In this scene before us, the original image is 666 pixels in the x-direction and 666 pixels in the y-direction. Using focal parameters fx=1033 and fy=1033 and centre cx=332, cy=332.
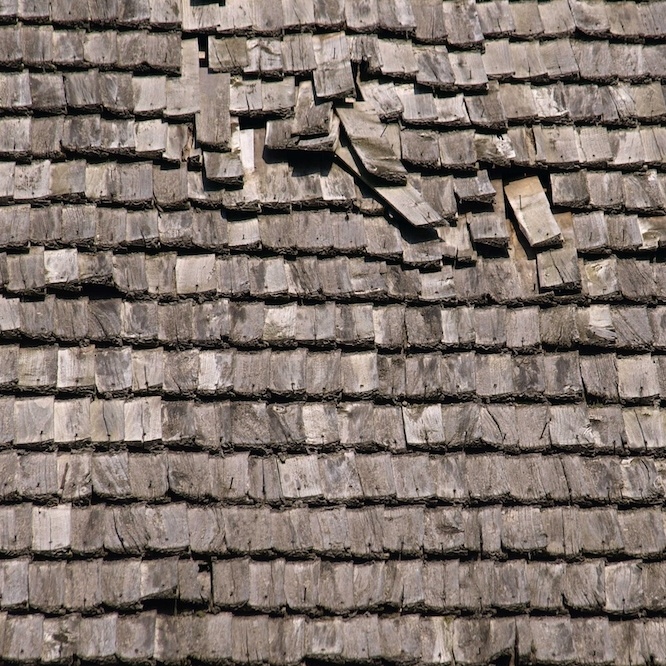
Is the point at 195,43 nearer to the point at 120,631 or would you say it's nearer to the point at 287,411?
the point at 287,411

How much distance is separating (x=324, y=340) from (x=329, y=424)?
1.40 ft

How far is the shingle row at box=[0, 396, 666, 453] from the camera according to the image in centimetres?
504

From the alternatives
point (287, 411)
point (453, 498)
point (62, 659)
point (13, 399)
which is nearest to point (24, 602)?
point (62, 659)

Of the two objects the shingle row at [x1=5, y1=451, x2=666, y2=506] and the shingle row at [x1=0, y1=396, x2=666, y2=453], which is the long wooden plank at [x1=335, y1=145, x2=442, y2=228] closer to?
the shingle row at [x1=0, y1=396, x2=666, y2=453]

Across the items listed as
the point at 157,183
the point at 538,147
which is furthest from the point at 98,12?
the point at 538,147

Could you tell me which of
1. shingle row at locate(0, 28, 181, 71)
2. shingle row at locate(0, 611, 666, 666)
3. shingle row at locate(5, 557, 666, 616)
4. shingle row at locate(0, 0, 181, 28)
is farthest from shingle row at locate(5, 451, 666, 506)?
shingle row at locate(0, 0, 181, 28)

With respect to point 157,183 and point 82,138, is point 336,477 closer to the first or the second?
point 157,183

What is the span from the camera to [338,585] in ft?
16.5

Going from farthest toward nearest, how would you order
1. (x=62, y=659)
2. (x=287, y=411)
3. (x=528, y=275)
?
(x=528, y=275) → (x=287, y=411) → (x=62, y=659)

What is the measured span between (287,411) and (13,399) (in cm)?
134

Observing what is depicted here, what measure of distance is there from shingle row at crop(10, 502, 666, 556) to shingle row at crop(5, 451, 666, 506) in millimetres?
62

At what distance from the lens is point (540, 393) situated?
17.6ft

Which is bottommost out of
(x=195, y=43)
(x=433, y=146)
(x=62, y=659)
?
(x=62, y=659)

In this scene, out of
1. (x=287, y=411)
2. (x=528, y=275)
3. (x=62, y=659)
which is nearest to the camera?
(x=62, y=659)
